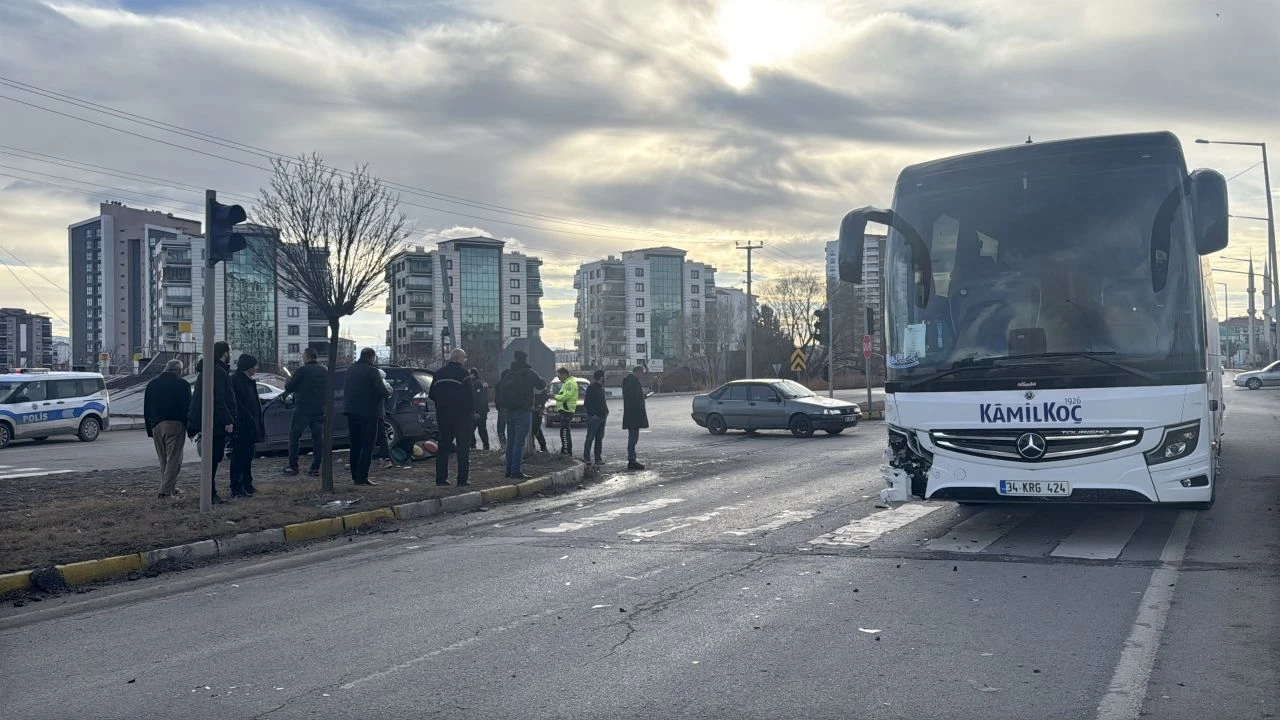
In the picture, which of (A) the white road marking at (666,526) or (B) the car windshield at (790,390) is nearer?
(A) the white road marking at (666,526)

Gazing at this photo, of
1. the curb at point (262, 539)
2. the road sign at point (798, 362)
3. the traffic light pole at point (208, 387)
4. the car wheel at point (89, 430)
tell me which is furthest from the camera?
the road sign at point (798, 362)

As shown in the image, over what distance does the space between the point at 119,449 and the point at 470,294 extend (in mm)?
111675

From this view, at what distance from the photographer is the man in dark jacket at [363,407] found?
43.8ft

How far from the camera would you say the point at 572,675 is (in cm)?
525

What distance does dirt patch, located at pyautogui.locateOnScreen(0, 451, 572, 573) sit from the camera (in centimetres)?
932

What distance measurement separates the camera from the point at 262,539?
10.2 m

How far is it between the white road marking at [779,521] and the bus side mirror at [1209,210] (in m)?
4.73

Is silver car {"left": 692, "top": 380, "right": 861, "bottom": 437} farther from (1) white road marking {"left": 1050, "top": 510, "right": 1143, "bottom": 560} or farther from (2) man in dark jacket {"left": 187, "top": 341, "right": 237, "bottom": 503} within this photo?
(2) man in dark jacket {"left": 187, "top": 341, "right": 237, "bottom": 503}

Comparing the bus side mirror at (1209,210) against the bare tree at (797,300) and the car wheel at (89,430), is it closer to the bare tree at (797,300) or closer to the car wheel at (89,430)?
the car wheel at (89,430)

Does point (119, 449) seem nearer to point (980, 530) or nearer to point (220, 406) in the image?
point (220, 406)

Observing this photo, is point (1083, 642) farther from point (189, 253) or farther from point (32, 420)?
point (189, 253)

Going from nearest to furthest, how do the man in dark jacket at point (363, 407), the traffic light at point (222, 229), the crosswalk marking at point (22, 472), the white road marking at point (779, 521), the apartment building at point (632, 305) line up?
the white road marking at point (779, 521) < the traffic light at point (222, 229) < the man in dark jacket at point (363, 407) < the crosswalk marking at point (22, 472) < the apartment building at point (632, 305)

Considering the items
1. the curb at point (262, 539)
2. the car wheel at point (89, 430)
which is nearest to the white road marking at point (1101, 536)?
the curb at point (262, 539)

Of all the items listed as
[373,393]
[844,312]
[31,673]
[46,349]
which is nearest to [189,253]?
[46,349]
